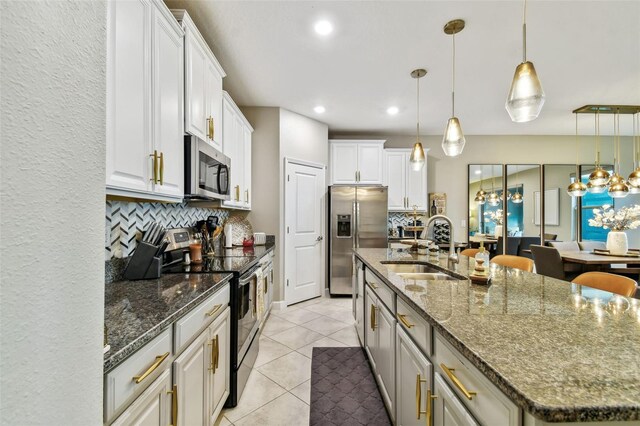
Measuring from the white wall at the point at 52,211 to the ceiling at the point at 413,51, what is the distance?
2.00 m

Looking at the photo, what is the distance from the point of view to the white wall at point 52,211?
351 mm

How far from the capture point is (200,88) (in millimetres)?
1997

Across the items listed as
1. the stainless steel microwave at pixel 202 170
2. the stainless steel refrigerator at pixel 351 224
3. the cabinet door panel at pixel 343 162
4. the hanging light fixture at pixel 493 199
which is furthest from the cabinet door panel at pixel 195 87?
the hanging light fixture at pixel 493 199

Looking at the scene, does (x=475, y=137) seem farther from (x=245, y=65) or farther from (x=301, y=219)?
(x=245, y=65)

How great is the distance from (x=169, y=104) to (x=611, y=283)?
273cm

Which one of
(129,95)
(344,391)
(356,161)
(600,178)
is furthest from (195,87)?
(600,178)

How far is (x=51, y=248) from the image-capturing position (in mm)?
415

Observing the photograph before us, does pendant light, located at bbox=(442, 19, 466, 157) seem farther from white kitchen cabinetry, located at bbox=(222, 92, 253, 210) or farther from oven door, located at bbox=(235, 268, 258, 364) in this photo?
white kitchen cabinetry, located at bbox=(222, 92, 253, 210)

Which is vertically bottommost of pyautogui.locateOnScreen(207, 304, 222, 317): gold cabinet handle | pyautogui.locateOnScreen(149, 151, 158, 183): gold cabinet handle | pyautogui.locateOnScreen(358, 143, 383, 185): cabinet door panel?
pyautogui.locateOnScreen(207, 304, 222, 317): gold cabinet handle

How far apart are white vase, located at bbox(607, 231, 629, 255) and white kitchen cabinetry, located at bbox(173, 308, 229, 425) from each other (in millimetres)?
4712

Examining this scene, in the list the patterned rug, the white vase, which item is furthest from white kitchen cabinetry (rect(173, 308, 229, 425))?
the white vase

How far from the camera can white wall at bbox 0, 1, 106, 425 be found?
0.35 m

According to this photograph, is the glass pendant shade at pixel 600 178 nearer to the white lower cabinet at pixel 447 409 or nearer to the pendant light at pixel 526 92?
the pendant light at pixel 526 92

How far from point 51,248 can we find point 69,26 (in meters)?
0.37
